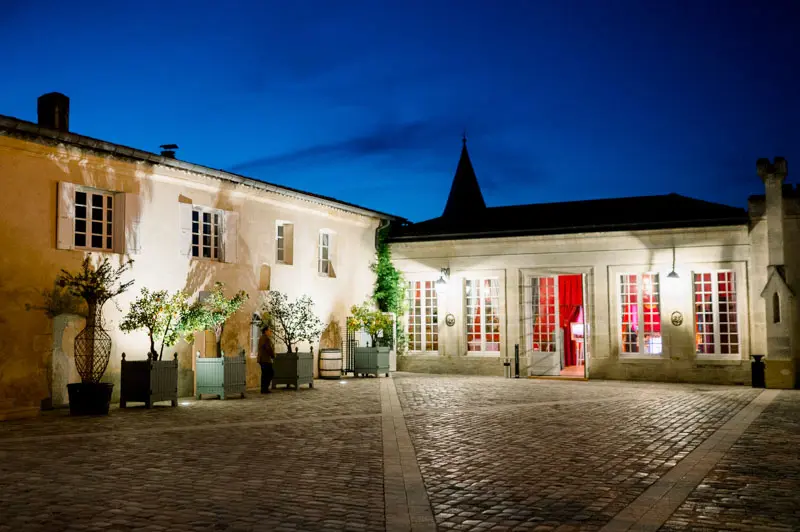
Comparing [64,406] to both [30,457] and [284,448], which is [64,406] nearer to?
[30,457]

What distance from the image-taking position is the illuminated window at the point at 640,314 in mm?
19375

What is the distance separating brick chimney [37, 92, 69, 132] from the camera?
15.3 meters

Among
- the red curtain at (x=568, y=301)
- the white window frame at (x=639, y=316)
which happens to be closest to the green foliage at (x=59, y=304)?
the white window frame at (x=639, y=316)

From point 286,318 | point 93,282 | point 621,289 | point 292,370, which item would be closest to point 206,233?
point 286,318

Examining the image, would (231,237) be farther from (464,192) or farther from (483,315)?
(464,192)

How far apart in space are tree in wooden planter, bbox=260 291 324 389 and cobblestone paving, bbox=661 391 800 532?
9.56 m

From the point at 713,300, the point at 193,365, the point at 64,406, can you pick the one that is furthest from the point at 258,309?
the point at 713,300

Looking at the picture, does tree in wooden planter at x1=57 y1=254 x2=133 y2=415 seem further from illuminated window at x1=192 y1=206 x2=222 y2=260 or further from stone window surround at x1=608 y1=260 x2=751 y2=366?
stone window surround at x1=608 y1=260 x2=751 y2=366

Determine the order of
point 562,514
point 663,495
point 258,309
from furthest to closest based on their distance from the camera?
point 258,309, point 663,495, point 562,514

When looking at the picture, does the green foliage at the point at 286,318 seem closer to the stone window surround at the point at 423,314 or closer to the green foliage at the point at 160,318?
the green foliage at the point at 160,318

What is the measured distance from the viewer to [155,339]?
1476cm

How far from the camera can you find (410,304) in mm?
22625

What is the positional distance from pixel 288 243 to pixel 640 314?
877 cm

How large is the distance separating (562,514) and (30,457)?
567 cm
